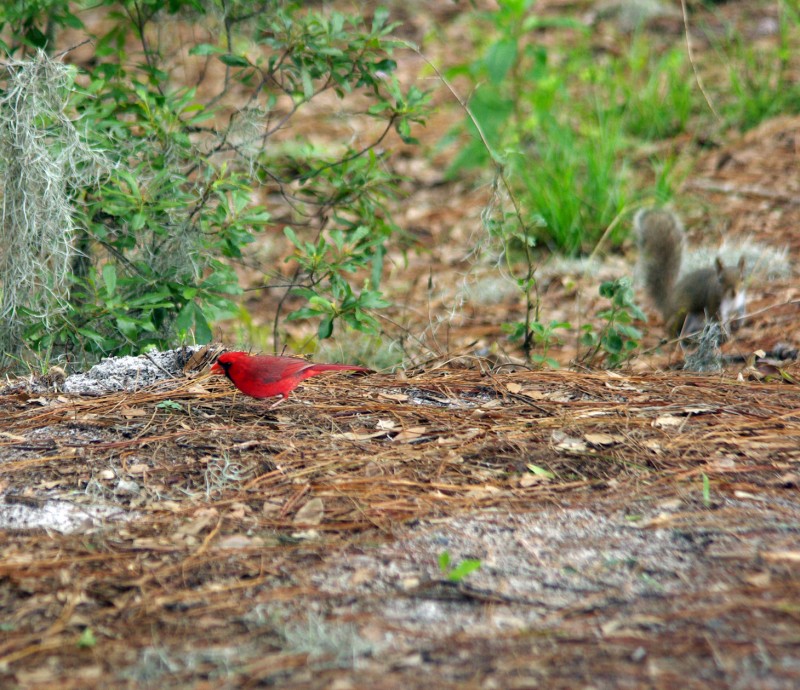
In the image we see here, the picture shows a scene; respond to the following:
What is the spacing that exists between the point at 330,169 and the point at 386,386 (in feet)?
3.84

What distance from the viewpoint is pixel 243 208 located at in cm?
359

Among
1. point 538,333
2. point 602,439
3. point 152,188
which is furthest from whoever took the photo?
point 538,333

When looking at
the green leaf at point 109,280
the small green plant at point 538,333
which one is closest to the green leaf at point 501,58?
the small green plant at point 538,333

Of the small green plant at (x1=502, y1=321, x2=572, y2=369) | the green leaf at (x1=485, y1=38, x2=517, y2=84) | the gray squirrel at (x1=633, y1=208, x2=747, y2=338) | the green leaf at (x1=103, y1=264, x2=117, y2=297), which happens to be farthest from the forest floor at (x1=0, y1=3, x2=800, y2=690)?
Result: the green leaf at (x1=485, y1=38, x2=517, y2=84)

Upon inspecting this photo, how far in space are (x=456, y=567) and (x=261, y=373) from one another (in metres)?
1.08

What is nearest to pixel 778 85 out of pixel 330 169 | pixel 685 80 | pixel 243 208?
pixel 685 80

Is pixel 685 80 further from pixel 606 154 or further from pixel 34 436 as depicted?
pixel 34 436

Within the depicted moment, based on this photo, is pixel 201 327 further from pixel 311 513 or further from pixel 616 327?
pixel 616 327

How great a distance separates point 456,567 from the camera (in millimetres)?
2117

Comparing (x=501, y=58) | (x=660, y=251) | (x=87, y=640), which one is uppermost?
(x=501, y=58)

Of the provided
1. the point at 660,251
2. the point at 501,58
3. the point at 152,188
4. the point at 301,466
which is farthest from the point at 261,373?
the point at 501,58

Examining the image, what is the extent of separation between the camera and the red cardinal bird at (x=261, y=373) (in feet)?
9.56

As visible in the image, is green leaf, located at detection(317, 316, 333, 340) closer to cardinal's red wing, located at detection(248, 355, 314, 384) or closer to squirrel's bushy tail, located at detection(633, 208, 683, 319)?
cardinal's red wing, located at detection(248, 355, 314, 384)

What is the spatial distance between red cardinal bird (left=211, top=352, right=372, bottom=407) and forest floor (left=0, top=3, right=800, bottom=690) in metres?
0.11
